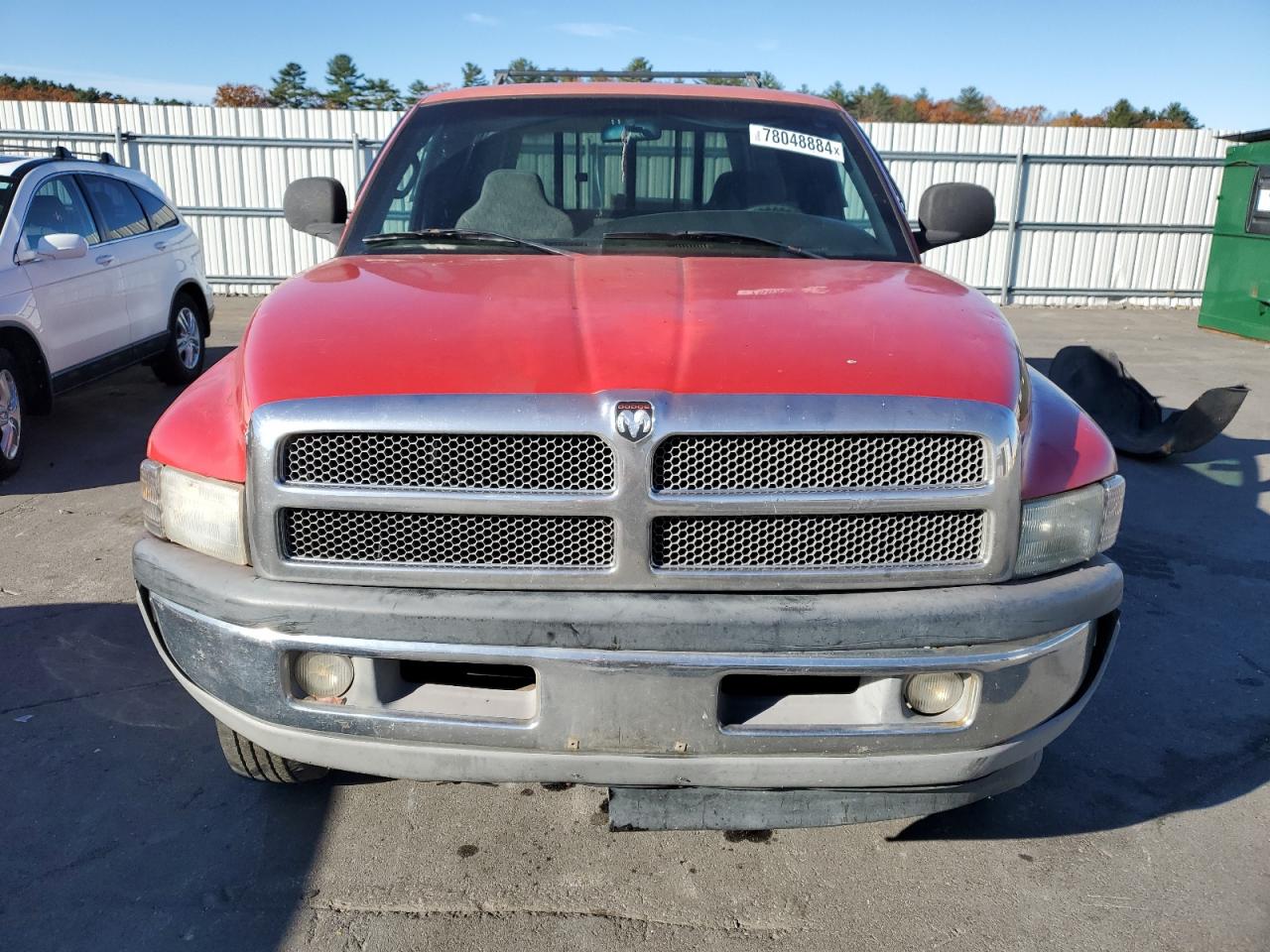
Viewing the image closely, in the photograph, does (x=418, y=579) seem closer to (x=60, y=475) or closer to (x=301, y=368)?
(x=301, y=368)

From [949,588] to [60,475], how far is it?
576cm

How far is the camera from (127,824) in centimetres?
270

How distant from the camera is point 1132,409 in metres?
7.19

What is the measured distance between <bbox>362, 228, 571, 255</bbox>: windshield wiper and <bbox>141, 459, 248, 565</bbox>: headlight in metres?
1.23

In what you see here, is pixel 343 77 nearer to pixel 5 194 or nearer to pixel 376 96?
pixel 376 96

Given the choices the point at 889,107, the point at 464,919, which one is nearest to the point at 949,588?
the point at 464,919

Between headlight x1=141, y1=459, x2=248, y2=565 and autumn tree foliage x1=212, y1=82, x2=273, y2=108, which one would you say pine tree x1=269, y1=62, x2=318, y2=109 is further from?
headlight x1=141, y1=459, x2=248, y2=565

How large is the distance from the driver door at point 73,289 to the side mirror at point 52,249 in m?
0.04

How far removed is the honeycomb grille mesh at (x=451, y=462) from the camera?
6.63 ft

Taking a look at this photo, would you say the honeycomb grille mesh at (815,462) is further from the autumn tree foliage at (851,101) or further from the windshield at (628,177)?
the autumn tree foliage at (851,101)

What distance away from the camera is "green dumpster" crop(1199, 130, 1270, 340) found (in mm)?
11766

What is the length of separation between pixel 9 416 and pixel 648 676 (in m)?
5.45

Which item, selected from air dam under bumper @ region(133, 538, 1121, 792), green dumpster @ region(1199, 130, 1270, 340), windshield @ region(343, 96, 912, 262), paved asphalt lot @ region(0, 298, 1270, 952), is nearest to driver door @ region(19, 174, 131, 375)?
paved asphalt lot @ region(0, 298, 1270, 952)

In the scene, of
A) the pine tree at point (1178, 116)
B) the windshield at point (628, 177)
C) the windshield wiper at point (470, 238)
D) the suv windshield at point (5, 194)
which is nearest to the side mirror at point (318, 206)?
the windshield at point (628, 177)
